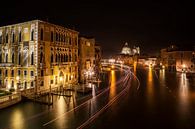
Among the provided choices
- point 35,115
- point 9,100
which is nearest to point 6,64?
point 9,100

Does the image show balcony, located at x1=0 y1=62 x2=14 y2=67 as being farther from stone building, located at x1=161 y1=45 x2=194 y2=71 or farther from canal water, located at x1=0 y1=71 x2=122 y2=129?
stone building, located at x1=161 y1=45 x2=194 y2=71

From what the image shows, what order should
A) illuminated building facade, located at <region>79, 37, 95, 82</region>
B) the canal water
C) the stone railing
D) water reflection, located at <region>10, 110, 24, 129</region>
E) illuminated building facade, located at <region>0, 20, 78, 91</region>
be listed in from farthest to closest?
illuminated building facade, located at <region>79, 37, 95, 82</region>
illuminated building facade, located at <region>0, 20, 78, 91</region>
the stone railing
the canal water
water reflection, located at <region>10, 110, 24, 129</region>

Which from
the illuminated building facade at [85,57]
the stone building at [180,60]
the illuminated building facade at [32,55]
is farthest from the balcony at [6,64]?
the stone building at [180,60]

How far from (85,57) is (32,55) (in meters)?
24.7

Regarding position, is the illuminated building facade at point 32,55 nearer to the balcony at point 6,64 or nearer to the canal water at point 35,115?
the balcony at point 6,64

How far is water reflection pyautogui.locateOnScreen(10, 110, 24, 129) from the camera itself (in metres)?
21.6

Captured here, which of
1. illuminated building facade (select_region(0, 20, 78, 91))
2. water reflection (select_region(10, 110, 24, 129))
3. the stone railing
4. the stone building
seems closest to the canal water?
water reflection (select_region(10, 110, 24, 129))

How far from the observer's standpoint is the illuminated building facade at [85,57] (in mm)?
57781

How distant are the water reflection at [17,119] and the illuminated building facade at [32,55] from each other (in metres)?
10.5

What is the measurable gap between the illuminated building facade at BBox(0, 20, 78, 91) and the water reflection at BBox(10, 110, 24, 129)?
413 inches

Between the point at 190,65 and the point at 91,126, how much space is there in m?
88.1

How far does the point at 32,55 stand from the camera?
38375 millimetres

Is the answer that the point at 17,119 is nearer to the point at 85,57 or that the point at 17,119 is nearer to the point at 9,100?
the point at 9,100

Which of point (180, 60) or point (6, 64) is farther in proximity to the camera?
point (180, 60)
